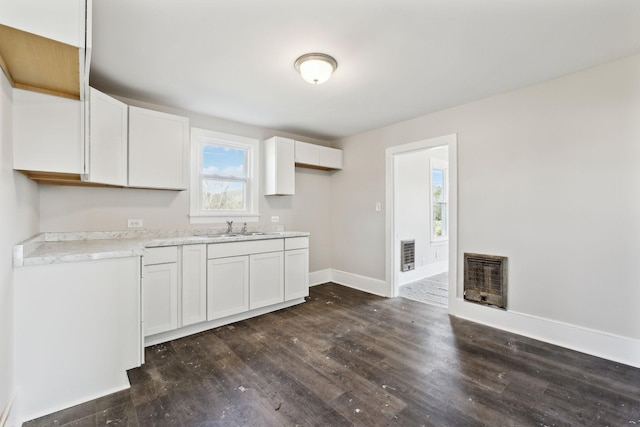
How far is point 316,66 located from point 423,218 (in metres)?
3.80

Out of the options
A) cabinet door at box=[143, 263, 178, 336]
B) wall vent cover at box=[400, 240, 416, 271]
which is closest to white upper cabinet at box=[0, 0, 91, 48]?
cabinet door at box=[143, 263, 178, 336]

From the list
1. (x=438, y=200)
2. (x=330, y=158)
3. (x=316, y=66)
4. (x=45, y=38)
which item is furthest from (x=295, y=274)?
(x=438, y=200)

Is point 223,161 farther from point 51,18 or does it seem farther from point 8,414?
point 8,414

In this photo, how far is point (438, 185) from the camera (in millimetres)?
5719

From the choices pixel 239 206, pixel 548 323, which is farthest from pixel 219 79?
pixel 548 323

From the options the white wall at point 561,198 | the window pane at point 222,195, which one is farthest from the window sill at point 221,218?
the white wall at point 561,198

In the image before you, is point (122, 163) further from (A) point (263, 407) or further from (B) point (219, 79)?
(A) point (263, 407)

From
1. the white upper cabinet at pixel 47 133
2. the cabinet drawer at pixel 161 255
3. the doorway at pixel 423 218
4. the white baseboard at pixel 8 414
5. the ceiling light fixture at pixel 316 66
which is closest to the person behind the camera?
the white baseboard at pixel 8 414

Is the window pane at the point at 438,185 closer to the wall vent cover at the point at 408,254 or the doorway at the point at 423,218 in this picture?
the doorway at the point at 423,218

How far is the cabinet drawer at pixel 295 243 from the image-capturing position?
3602 millimetres

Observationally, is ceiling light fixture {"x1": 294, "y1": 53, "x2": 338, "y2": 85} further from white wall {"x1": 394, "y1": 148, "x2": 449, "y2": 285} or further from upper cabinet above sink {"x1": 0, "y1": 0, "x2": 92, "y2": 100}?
white wall {"x1": 394, "y1": 148, "x2": 449, "y2": 285}

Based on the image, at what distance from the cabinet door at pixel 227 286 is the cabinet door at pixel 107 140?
1199 millimetres

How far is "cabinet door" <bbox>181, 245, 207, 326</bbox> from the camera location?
2.75 metres

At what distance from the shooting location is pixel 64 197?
2.58 metres
